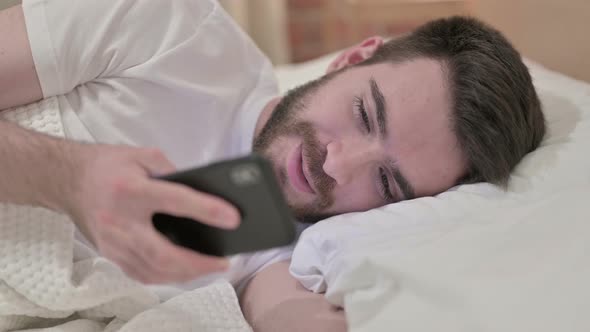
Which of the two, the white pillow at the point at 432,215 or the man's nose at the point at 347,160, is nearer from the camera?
the white pillow at the point at 432,215

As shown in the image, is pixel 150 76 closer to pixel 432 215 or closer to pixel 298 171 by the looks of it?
pixel 298 171

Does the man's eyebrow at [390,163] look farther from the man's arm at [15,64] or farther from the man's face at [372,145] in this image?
the man's arm at [15,64]

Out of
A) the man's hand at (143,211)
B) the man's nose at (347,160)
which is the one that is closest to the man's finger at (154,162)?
the man's hand at (143,211)

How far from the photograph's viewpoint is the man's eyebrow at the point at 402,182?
0.96 metres

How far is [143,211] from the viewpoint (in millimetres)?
550

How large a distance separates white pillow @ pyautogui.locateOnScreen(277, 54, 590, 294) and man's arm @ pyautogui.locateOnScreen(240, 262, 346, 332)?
0.03 meters

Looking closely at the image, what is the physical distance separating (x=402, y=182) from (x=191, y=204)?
1.69 ft

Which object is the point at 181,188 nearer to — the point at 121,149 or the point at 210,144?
the point at 121,149

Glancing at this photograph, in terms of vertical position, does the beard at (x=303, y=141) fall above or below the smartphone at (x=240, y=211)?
below

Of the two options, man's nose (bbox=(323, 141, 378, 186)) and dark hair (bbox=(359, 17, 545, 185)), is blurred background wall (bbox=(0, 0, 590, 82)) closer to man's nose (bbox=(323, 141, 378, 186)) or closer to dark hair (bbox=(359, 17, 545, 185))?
dark hair (bbox=(359, 17, 545, 185))

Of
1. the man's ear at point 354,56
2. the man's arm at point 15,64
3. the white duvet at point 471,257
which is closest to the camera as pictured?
the white duvet at point 471,257

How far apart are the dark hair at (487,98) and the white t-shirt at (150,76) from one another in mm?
278

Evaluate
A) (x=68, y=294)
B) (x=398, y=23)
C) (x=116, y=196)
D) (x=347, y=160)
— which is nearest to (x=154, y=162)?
(x=116, y=196)

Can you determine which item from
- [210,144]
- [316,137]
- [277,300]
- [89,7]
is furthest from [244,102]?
[277,300]
